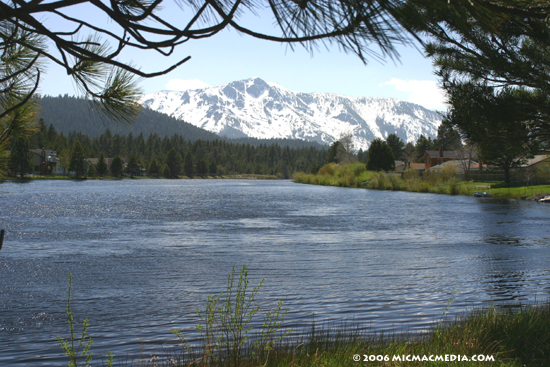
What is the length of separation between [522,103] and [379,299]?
216 inches

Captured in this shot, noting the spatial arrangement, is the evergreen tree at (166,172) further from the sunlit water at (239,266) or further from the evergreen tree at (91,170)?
the sunlit water at (239,266)

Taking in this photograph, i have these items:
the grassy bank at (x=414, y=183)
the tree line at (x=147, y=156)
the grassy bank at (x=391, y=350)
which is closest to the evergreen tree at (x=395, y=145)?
the tree line at (x=147, y=156)

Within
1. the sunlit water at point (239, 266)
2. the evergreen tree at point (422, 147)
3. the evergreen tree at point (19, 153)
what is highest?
the evergreen tree at point (422, 147)

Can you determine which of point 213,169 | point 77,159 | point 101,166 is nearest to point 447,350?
point 77,159

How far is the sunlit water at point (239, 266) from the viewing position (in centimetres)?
912

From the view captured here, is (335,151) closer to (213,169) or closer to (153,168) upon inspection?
(213,169)

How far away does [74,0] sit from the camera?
128 inches

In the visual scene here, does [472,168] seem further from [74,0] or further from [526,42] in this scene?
[74,0]

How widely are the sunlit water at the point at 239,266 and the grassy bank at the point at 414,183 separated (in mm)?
29015

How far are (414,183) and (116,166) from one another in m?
91.0

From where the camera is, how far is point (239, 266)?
14.7 meters

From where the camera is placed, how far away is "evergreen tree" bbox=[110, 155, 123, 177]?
12600 cm

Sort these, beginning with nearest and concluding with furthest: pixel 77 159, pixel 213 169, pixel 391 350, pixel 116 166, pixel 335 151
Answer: pixel 391 350, pixel 77 159, pixel 335 151, pixel 116 166, pixel 213 169

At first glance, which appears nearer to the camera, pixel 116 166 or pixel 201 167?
pixel 116 166
